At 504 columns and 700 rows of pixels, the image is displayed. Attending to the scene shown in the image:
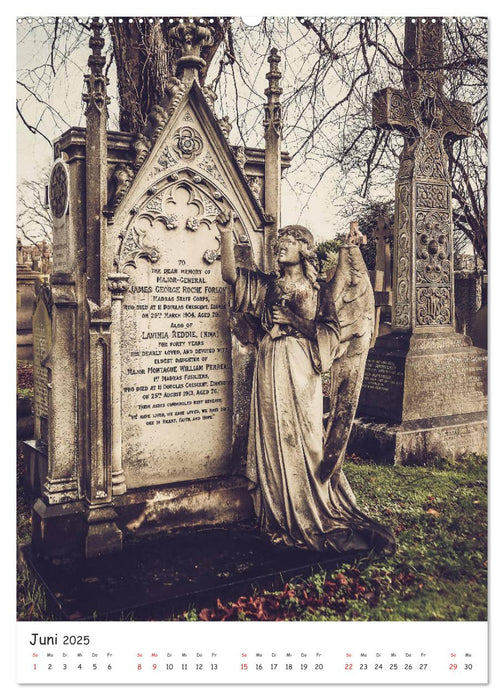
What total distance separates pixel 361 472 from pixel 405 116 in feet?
13.5

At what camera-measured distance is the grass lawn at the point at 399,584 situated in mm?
3885

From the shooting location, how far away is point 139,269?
4.66 meters

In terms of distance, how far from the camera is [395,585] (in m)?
4.25

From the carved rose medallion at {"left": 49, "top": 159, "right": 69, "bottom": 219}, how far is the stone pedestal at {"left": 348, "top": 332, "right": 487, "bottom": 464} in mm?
4293

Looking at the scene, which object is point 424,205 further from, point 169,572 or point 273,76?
point 169,572

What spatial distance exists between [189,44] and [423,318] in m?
4.30

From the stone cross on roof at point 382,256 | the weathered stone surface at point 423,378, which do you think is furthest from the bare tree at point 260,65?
the stone cross on roof at point 382,256

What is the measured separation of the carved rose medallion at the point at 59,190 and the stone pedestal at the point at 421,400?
169 inches

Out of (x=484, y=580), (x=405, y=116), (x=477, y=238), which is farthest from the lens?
(x=477, y=238)

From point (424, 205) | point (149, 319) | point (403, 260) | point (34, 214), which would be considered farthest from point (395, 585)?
point (34, 214)

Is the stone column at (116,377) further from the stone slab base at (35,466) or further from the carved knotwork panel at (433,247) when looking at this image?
the carved knotwork panel at (433,247)

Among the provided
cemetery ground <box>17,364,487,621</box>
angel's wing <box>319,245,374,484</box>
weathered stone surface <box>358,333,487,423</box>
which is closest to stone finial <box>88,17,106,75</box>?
angel's wing <box>319,245,374,484</box>
